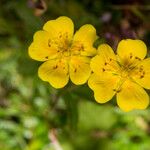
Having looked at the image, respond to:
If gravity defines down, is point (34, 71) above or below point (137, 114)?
above

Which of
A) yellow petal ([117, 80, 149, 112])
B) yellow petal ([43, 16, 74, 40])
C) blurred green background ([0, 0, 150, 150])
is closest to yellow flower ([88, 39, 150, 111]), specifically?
yellow petal ([117, 80, 149, 112])

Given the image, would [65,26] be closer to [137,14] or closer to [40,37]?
[40,37]

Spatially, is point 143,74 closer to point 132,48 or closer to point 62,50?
point 132,48

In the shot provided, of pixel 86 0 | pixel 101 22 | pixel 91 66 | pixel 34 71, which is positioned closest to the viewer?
pixel 91 66

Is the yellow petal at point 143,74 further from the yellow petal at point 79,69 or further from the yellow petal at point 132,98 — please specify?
the yellow petal at point 79,69

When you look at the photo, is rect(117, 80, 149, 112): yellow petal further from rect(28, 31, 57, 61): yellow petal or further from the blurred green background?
the blurred green background

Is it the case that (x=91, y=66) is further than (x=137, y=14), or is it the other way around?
(x=137, y=14)

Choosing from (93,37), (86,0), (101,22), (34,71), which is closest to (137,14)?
(101,22)
